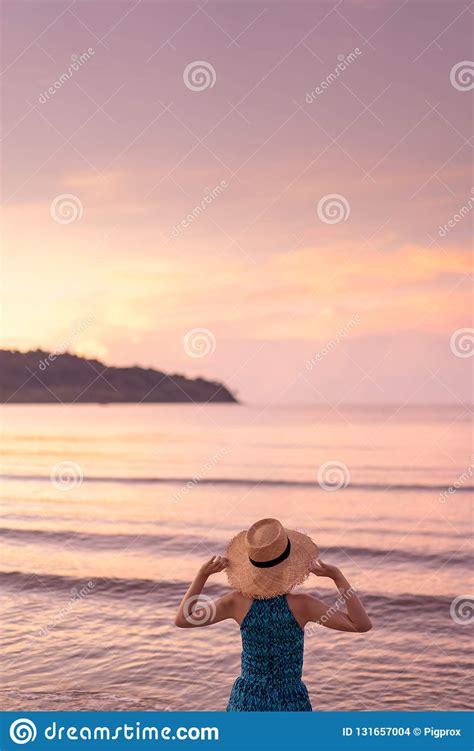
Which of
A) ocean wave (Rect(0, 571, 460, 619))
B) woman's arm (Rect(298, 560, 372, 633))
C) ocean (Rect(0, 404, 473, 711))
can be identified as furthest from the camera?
ocean wave (Rect(0, 571, 460, 619))

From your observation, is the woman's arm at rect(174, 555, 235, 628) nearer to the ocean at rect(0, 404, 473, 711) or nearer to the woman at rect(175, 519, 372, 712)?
the woman at rect(175, 519, 372, 712)

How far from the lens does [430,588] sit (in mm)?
10617

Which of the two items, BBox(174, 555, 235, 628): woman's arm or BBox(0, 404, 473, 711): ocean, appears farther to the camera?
BBox(0, 404, 473, 711): ocean

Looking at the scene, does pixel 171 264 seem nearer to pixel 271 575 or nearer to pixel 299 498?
pixel 299 498

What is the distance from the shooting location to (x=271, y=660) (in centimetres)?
295

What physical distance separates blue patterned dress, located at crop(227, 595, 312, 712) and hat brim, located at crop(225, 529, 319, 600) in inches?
1.8

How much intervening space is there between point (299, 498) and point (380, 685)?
527 inches

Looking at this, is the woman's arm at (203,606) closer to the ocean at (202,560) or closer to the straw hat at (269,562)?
the straw hat at (269,562)

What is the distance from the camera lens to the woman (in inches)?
112

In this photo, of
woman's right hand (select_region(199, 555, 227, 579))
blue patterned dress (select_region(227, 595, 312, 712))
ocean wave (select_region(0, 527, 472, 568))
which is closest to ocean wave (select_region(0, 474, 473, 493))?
ocean wave (select_region(0, 527, 472, 568))

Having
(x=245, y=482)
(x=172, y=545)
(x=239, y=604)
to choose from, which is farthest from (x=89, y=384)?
(x=239, y=604)

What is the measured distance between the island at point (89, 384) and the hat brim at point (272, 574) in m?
43.5

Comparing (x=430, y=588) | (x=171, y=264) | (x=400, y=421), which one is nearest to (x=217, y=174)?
(x=171, y=264)
